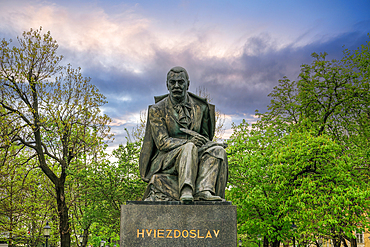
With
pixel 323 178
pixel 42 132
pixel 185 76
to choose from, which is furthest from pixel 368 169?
pixel 42 132

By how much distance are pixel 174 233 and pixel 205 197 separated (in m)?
0.71

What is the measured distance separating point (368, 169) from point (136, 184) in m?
12.0

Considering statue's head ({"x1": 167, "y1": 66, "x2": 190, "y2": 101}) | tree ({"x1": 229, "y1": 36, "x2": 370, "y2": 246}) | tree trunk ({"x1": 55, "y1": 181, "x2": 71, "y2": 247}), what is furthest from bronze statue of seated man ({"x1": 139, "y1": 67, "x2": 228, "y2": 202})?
tree trunk ({"x1": 55, "y1": 181, "x2": 71, "y2": 247})

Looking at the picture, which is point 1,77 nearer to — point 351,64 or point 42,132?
point 42,132

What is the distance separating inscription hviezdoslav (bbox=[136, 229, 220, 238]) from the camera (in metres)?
5.13

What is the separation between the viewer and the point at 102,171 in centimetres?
1745

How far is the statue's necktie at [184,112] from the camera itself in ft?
20.8

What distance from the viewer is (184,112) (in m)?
6.42

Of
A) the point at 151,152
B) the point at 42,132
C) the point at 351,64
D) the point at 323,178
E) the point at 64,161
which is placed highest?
the point at 351,64

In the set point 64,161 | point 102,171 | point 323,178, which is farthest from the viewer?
point 64,161

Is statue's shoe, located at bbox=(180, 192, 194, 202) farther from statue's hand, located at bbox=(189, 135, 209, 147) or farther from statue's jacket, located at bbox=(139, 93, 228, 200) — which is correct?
statue's hand, located at bbox=(189, 135, 209, 147)

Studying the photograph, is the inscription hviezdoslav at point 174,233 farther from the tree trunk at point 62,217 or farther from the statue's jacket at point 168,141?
the tree trunk at point 62,217

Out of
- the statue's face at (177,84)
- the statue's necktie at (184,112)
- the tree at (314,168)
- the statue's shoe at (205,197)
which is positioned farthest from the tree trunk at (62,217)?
the statue's shoe at (205,197)

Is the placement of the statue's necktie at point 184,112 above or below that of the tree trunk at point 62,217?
above
